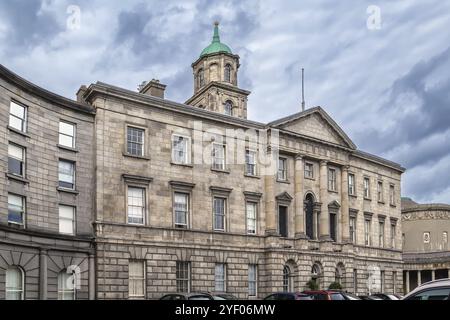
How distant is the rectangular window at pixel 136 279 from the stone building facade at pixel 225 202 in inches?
2.6

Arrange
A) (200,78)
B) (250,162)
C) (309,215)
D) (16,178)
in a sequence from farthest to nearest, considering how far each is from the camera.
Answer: (200,78) < (309,215) < (250,162) < (16,178)

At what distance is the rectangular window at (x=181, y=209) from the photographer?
39.1 meters

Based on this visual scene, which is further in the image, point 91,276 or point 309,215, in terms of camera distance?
point 309,215

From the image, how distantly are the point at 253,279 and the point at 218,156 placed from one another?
9.37 metres

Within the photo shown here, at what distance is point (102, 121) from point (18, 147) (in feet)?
19.8

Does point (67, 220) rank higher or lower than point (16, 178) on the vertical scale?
lower

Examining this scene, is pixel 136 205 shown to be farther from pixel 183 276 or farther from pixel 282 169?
pixel 282 169

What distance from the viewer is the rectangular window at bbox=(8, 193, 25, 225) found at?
31.0 meters

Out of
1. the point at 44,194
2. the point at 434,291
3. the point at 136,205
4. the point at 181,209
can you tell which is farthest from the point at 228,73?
the point at 434,291

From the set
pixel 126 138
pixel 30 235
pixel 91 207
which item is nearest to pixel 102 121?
pixel 126 138

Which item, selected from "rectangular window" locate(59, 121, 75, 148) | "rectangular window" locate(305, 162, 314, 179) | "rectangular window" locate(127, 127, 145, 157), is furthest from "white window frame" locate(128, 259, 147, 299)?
"rectangular window" locate(305, 162, 314, 179)

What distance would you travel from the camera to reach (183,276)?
3894 centimetres

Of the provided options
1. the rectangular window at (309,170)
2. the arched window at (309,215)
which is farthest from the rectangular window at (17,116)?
the arched window at (309,215)
